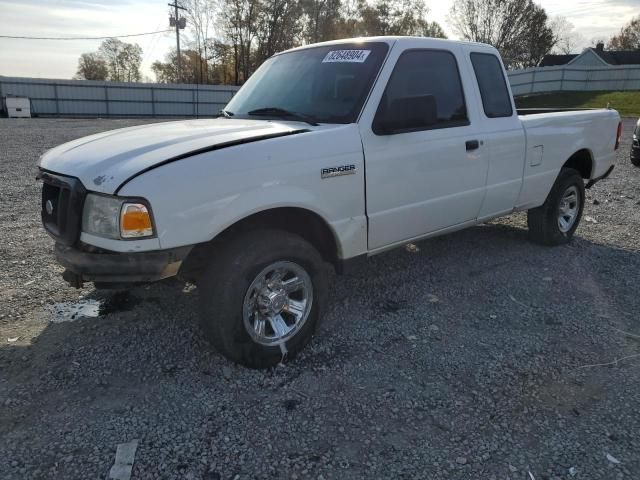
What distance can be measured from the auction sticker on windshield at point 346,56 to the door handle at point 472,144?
113 centimetres

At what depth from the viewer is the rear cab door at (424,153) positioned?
3643 millimetres

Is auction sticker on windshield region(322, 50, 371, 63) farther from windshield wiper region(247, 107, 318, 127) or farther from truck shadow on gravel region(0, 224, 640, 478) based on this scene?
truck shadow on gravel region(0, 224, 640, 478)

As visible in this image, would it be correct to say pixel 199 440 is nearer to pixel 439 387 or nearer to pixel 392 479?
pixel 392 479

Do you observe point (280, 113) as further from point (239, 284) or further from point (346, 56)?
point (239, 284)

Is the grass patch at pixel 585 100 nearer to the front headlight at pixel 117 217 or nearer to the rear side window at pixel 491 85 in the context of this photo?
the rear side window at pixel 491 85

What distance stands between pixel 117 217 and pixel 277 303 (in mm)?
1109

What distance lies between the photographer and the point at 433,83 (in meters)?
4.17

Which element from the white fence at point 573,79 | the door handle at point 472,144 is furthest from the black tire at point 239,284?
the white fence at point 573,79

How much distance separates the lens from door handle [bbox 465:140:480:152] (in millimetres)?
4280

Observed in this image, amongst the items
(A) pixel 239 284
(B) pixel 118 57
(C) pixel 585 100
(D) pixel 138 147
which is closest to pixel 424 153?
(A) pixel 239 284

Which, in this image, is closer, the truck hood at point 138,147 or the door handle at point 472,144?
the truck hood at point 138,147

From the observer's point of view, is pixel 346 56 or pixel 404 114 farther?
pixel 346 56

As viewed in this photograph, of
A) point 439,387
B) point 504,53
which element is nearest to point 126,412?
point 439,387

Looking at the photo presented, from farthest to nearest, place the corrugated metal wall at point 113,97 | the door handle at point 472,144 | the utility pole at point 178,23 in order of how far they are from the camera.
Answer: the utility pole at point 178,23, the corrugated metal wall at point 113,97, the door handle at point 472,144
